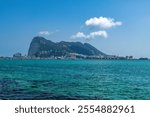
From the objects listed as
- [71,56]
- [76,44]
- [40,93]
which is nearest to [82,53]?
[71,56]

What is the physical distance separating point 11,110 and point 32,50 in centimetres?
8643

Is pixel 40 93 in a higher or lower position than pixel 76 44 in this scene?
lower

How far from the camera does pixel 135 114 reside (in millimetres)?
13852

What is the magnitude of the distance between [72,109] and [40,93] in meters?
13.0

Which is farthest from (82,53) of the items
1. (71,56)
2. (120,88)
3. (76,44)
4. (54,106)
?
(54,106)

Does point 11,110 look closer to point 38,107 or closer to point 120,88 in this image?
point 38,107

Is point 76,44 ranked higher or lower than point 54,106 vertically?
higher

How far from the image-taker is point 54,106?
14.3 m

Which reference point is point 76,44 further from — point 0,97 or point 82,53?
point 0,97

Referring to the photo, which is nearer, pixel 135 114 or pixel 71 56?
pixel 135 114

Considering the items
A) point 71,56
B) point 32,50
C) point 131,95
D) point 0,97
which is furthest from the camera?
point 71,56

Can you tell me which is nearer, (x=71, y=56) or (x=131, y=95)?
(x=131, y=95)

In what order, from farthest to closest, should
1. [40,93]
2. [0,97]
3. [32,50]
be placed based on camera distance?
[32,50] → [40,93] → [0,97]

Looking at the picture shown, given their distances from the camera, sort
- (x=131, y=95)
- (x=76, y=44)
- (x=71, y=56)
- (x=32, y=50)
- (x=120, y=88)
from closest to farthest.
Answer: (x=131, y=95) < (x=120, y=88) < (x=76, y=44) < (x=32, y=50) < (x=71, y=56)
